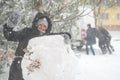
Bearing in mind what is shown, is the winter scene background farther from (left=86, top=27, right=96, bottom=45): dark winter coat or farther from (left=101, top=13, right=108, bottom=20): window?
(left=101, top=13, right=108, bottom=20): window

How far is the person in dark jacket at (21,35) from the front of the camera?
21.1 ft

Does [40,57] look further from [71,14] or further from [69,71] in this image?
[71,14]

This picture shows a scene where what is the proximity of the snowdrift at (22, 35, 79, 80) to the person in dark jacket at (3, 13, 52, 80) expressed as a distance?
20cm

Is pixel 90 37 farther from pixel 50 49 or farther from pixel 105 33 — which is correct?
pixel 50 49

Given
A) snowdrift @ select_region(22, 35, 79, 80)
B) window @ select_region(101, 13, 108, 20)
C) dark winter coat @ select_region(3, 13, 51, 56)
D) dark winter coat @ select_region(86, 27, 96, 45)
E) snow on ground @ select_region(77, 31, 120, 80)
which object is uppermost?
dark winter coat @ select_region(3, 13, 51, 56)

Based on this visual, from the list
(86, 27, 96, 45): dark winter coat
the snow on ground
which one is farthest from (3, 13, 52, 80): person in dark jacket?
(86, 27, 96, 45): dark winter coat

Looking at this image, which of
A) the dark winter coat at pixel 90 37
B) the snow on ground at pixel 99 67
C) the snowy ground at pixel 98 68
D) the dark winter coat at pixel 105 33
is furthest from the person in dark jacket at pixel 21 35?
the dark winter coat at pixel 105 33

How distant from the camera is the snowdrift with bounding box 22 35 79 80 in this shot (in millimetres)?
6105

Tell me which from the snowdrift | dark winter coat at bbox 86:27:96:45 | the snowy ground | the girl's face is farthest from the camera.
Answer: dark winter coat at bbox 86:27:96:45

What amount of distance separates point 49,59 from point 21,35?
70 cm

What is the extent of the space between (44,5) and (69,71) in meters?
3.45

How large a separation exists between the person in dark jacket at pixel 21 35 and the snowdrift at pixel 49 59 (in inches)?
7.8

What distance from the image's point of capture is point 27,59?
5.99 metres

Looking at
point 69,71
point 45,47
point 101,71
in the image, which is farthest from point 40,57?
point 101,71
